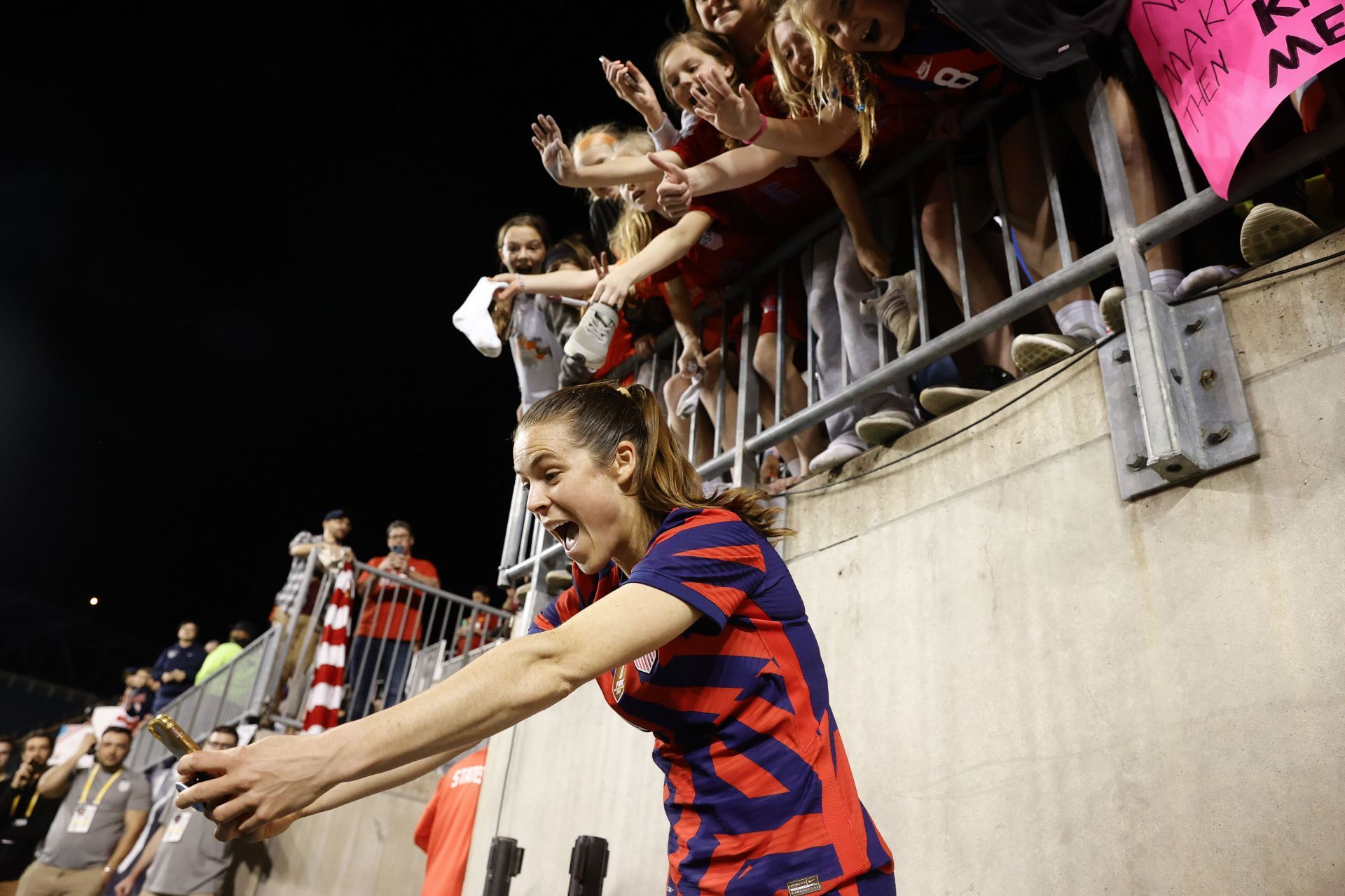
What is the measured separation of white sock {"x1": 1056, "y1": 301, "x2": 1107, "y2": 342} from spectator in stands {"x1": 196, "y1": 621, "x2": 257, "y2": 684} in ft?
30.6

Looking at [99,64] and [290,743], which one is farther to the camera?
[99,64]

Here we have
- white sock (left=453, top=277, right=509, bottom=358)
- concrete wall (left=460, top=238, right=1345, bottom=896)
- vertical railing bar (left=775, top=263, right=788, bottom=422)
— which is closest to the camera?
concrete wall (left=460, top=238, right=1345, bottom=896)

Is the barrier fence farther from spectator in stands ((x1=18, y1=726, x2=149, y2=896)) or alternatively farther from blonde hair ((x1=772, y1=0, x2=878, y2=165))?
blonde hair ((x1=772, y1=0, x2=878, y2=165))

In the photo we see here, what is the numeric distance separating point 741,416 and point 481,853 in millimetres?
2439

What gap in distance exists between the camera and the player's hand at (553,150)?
3.59 metres

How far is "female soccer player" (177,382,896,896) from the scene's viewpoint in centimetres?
109

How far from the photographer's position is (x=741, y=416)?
12.2 feet

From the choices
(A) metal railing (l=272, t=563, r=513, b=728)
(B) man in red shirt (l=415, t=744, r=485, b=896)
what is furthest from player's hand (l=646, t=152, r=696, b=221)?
(A) metal railing (l=272, t=563, r=513, b=728)

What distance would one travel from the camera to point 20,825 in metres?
7.45

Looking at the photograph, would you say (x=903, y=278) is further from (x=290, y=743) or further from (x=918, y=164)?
(x=290, y=743)

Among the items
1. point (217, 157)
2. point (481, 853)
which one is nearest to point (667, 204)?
point (481, 853)

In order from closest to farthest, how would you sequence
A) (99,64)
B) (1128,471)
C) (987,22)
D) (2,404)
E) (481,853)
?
(1128,471), (987,22), (481,853), (99,64), (2,404)

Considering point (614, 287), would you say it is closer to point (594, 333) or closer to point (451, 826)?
point (594, 333)

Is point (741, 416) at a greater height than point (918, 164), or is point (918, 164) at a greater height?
point (918, 164)
